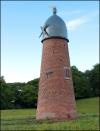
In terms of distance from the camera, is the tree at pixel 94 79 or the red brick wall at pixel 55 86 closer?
the red brick wall at pixel 55 86

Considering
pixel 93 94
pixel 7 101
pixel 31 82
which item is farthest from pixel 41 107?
pixel 93 94

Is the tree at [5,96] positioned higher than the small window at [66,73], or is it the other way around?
the small window at [66,73]

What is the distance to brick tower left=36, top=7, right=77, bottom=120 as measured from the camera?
1275 inches

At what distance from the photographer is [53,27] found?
3388 centimetres

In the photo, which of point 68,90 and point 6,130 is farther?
point 68,90

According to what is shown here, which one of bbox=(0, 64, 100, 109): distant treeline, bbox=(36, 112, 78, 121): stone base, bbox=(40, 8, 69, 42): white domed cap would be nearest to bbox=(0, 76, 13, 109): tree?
bbox=(0, 64, 100, 109): distant treeline

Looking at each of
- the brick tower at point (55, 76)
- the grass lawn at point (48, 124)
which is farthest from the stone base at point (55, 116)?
the grass lawn at point (48, 124)

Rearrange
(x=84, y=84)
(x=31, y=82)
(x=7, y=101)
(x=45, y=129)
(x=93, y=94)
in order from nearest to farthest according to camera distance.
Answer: (x=45, y=129)
(x=7, y=101)
(x=31, y=82)
(x=84, y=84)
(x=93, y=94)

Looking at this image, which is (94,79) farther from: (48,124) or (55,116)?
(48,124)

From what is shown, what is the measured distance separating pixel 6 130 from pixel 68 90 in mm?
12667

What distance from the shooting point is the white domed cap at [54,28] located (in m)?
33.8

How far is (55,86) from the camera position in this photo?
3253 centimetres

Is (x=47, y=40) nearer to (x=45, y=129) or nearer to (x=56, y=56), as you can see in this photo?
(x=56, y=56)

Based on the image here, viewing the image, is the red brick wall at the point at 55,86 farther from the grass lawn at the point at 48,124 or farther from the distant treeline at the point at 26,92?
the distant treeline at the point at 26,92
